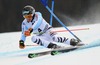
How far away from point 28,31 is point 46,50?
305 millimetres

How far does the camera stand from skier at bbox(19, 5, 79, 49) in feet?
9.23

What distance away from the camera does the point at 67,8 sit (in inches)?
230

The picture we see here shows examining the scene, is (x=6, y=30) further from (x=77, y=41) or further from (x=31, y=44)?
(x=77, y=41)

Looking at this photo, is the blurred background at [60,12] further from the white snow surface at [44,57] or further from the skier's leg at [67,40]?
the skier's leg at [67,40]

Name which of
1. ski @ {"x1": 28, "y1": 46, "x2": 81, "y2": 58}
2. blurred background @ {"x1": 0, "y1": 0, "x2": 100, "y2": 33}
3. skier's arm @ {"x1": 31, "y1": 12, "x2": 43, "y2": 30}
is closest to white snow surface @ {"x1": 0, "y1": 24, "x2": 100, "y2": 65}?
ski @ {"x1": 28, "y1": 46, "x2": 81, "y2": 58}

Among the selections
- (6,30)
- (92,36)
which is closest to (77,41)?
(92,36)

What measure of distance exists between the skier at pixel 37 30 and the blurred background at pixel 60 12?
1.85 metres

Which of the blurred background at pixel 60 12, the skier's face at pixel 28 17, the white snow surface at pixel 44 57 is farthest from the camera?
the blurred background at pixel 60 12

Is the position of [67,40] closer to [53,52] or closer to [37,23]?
[53,52]

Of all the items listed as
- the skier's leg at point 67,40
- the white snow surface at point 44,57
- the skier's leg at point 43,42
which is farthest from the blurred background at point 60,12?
the skier's leg at point 43,42

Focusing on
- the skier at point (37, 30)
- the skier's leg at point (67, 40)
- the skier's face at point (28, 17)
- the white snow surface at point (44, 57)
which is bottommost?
the white snow surface at point (44, 57)

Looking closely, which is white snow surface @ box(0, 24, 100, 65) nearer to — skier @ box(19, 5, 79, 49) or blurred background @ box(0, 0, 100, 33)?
skier @ box(19, 5, 79, 49)

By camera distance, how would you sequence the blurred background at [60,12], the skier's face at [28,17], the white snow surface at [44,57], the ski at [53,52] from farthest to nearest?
the blurred background at [60,12] < the ski at [53,52] < the skier's face at [28,17] < the white snow surface at [44,57]

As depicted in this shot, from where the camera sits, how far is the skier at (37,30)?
281 centimetres
